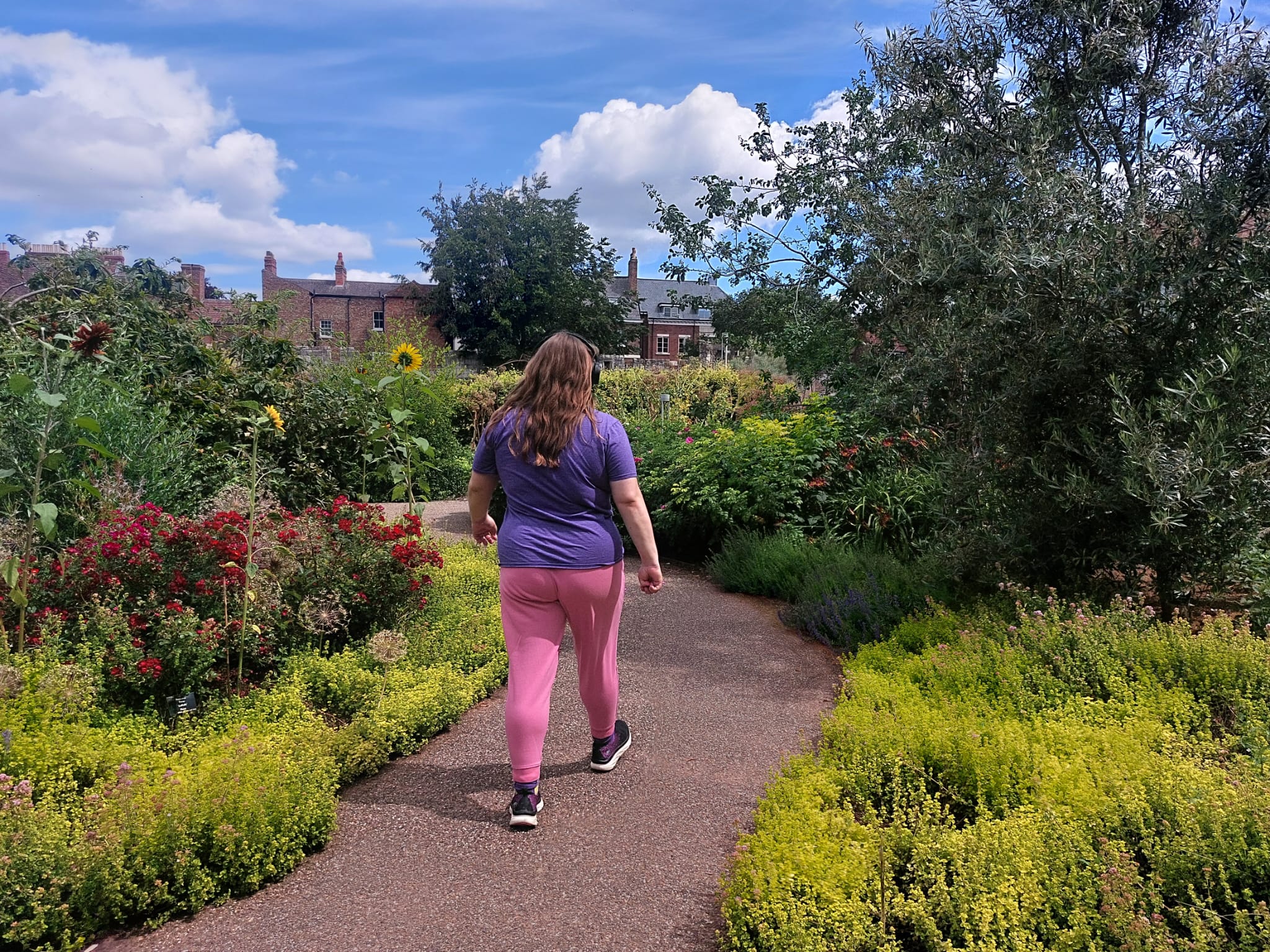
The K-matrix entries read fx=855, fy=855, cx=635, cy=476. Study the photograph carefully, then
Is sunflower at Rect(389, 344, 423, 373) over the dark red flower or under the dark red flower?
over

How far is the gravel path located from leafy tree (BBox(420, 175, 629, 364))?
36489 millimetres

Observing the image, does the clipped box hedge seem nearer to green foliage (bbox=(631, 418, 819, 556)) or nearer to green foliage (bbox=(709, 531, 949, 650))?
green foliage (bbox=(709, 531, 949, 650))

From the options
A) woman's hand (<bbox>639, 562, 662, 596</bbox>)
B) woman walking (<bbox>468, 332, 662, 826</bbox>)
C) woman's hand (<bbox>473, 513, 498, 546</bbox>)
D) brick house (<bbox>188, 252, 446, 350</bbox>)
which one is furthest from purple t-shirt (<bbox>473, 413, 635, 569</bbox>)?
brick house (<bbox>188, 252, 446, 350</bbox>)

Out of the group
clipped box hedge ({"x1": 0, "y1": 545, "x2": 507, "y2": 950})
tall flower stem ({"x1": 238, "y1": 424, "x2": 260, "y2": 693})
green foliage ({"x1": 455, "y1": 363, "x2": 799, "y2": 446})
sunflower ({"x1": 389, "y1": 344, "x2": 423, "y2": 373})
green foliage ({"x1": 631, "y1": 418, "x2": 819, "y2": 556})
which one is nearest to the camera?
clipped box hedge ({"x1": 0, "y1": 545, "x2": 507, "y2": 950})

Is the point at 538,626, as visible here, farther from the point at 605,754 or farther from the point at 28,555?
the point at 28,555

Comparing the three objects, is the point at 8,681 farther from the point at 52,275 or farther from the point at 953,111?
the point at 52,275

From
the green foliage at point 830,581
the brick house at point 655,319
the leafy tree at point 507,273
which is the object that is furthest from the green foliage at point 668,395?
the brick house at point 655,319

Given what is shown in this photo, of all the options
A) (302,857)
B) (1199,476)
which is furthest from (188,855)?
(1199,476)

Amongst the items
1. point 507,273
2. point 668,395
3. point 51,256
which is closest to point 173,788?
point 51,256

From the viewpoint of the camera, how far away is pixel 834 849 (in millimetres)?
2580

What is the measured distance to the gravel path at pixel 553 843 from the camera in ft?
8.19

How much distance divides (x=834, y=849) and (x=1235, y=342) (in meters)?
3.37

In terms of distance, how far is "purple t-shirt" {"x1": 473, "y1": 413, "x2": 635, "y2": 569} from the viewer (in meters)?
3.10

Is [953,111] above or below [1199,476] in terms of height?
above
